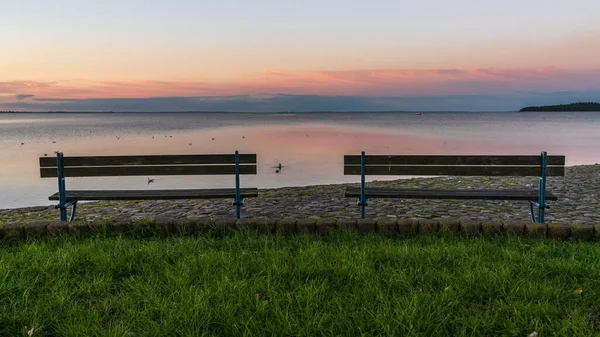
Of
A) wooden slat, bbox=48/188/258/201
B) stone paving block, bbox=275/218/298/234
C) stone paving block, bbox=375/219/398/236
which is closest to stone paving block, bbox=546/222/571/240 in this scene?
stone paving block, bbox=375/219/398/236

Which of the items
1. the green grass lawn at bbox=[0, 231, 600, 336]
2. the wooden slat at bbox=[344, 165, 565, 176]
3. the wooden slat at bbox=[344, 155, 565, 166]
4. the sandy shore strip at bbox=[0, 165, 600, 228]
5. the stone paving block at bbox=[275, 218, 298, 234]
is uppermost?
the wooden slat at bbox=[344, 155, 565, 166]

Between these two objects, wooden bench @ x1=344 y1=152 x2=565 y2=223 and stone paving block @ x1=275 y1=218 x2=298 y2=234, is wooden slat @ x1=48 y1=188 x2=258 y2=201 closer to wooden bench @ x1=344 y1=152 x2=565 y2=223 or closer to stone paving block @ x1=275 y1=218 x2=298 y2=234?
stone paving block @ x1=275 y1=218 x2=298 y2=234

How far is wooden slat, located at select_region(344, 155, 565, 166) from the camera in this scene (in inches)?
232

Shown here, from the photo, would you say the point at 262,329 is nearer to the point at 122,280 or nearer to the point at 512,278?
the point at 122,280

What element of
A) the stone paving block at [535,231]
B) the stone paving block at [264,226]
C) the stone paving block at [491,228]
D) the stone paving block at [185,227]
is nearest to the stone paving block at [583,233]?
the stone paving block at [535,231]

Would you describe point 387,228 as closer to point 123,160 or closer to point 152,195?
point 152,195

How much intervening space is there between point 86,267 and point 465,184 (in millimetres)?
9940

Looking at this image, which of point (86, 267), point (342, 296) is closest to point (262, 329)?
point (342, 296)

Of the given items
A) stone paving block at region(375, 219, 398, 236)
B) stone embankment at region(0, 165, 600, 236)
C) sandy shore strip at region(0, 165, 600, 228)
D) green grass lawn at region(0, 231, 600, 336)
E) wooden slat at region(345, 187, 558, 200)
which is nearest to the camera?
green grass lawn at region(0, 231, 600, 336)

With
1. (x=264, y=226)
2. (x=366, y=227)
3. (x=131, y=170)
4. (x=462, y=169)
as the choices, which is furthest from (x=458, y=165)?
(x=131, y=170)

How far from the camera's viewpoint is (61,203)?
602 centimetres

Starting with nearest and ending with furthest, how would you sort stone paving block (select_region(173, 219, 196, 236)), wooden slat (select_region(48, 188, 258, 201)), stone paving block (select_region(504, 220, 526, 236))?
stone paving block (select_region(504, 220, 526, 236)), stone paving block (select_region(173, 219, 196, 236)), wooden slat (select_region(48, 188, 258, 201))

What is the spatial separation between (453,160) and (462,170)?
19cm

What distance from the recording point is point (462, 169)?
6.04m
